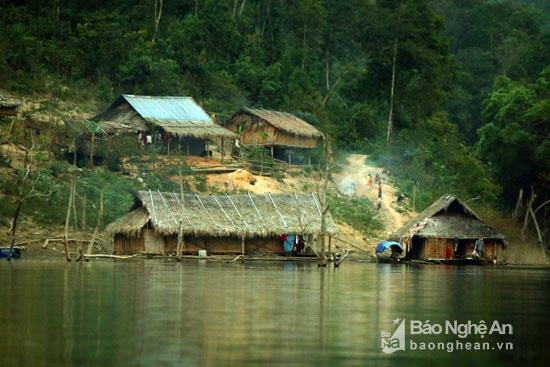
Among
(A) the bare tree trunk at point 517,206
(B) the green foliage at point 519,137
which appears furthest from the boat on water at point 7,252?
(A) the bare tree trunk at point 517,206

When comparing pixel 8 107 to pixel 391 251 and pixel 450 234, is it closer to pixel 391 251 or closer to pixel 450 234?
pixel 391 251

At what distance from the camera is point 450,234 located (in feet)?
155

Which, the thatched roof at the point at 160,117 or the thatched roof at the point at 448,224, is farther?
the thatched roof at the point at 160,117

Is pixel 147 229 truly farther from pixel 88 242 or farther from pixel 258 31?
pixel 258 31

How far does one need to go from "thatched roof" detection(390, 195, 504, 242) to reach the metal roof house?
35.1ft

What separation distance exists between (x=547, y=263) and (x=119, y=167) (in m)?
19.8

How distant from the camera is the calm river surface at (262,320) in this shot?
52.4 feet

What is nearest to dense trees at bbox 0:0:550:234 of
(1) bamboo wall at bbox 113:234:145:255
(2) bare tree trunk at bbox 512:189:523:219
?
(2) bare tree trunk at bbox 512:189:523:219

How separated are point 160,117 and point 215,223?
9.79m

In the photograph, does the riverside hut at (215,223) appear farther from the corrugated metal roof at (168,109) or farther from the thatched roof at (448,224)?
the corrugated metal roof at (168,109)

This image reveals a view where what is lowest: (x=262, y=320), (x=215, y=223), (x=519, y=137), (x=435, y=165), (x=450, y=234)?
(x=262, y=320)

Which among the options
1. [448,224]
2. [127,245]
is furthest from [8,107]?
[448,224]

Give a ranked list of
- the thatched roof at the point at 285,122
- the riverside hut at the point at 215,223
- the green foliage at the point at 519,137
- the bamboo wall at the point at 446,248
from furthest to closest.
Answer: the thatched roof at the point at 285,122
the green foliage at the point at 519,137
the bamboo wall at the point at 446,248
the riverside hut at the point at 215,223

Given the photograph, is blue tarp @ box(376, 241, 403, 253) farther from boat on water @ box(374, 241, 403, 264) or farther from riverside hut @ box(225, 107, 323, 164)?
riverside hut @ box(225, 107, 323, 164)
